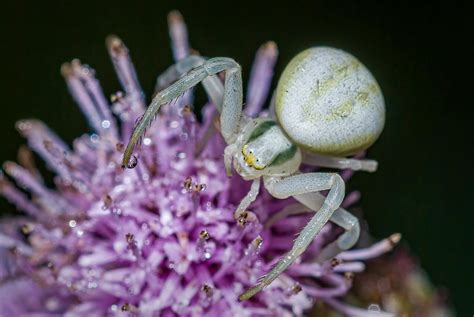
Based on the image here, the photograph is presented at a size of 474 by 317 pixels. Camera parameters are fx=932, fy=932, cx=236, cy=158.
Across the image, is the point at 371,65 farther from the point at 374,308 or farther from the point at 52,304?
the point at 52,304

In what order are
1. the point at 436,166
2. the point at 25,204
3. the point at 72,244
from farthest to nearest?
the point at 436,166, the point at 25,204, the point at 72,244

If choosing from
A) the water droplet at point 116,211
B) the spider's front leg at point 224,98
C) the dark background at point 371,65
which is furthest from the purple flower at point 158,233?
the dark background at point 371,65

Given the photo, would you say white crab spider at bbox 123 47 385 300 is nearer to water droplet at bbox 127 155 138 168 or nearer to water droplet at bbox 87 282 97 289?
water droplet at bbox 127 155 138 168

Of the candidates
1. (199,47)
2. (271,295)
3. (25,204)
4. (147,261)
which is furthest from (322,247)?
(199,47)

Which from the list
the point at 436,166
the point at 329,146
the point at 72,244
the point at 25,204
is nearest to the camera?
the point at 329,146

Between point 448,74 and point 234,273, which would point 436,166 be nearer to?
point 448,74

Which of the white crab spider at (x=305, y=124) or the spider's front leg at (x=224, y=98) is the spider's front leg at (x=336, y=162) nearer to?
the white crab spider at (x=305, y=124)

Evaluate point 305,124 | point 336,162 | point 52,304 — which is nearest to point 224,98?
point 305,124
